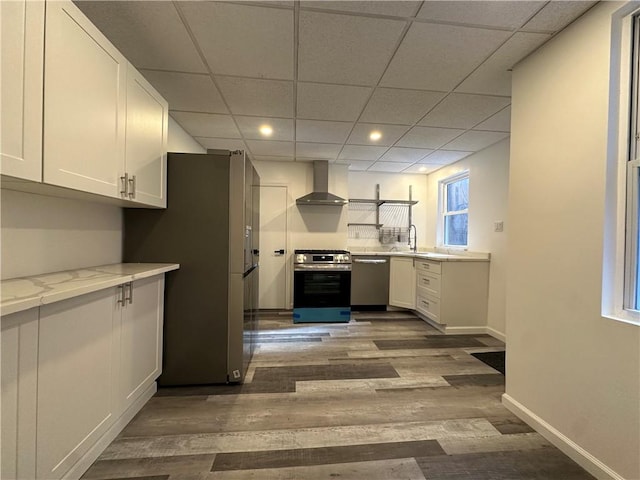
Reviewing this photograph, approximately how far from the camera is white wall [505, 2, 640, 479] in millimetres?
1249

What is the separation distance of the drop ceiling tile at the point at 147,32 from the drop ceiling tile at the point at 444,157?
296 cm

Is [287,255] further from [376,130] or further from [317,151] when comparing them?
[376,130]

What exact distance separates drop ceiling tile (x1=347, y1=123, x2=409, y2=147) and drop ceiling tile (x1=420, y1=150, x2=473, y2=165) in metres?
0.81

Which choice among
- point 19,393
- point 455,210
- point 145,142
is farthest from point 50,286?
point 455,210

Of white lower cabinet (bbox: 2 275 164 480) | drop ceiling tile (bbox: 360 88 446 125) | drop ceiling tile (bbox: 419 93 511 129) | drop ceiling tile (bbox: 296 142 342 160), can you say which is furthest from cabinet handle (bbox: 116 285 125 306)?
drop ceiling tile (bbox: 419 93 511 129)

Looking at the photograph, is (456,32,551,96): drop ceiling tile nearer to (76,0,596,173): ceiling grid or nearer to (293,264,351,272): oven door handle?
(76,0,596,173): ceiling grid

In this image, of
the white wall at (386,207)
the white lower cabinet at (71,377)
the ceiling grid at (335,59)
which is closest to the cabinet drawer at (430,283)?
the white wall at (386,207)

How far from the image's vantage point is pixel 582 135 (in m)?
1.39

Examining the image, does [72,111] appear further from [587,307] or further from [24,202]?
[587,307]

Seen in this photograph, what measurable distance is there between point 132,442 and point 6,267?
109cm

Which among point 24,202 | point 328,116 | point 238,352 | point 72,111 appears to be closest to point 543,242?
point 328,116

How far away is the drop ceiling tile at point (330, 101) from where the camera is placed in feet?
6.82

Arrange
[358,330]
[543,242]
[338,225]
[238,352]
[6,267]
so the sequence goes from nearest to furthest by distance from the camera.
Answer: [6,267] < [543,242] < [238,352] < [358,330] < [338,225]

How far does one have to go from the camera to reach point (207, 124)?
280 cm
